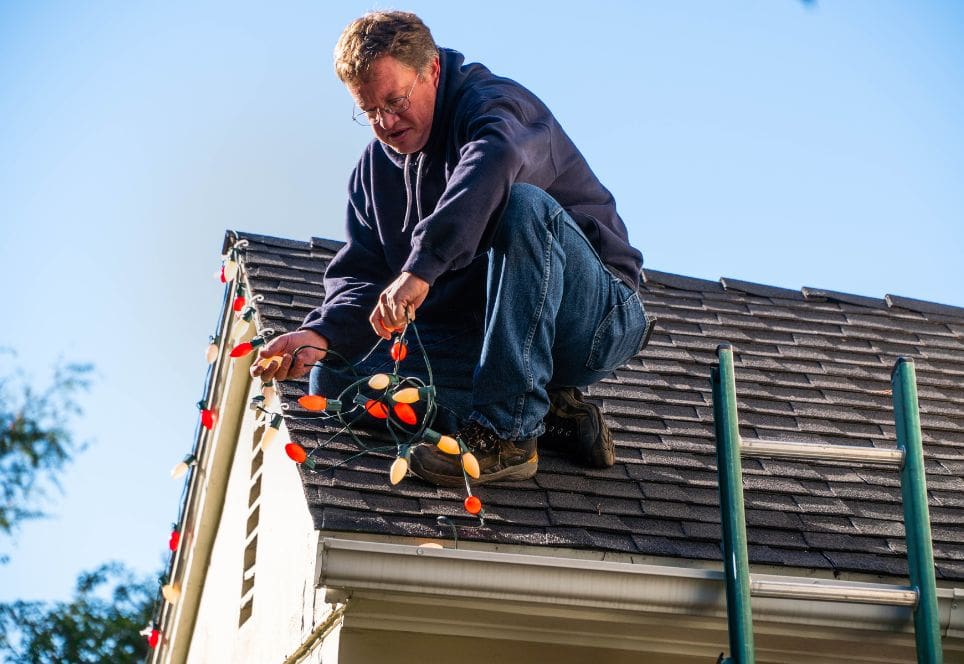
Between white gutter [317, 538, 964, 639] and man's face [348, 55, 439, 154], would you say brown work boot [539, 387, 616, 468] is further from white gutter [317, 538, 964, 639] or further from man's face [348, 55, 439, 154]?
man's face [348, 55, 439, 154]

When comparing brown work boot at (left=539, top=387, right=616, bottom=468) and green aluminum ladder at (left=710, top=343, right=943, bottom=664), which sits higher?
brown work boot at (left=539, top=387, right=616, bottom=468)

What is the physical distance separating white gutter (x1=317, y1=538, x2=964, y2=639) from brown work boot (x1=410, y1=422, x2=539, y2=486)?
→ 1.29 ft

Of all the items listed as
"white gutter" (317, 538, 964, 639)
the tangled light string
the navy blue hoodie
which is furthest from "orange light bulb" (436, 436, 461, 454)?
the navy blue hoodie

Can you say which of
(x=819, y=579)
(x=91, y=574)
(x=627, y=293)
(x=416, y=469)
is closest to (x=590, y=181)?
(x=627, y=293)

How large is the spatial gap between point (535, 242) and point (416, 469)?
2.33 feet

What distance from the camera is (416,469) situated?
3363 mm

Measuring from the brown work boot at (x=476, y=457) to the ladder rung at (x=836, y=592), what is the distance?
774mm

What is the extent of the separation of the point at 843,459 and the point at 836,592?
328 millimetres

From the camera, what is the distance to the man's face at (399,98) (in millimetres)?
3469

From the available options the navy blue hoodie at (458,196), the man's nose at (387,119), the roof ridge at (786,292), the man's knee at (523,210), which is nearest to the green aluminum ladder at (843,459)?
the man's knee at (523,210)

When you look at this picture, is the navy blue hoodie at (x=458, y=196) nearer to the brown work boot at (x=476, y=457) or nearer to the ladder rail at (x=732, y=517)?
the brown work boot at (x=476, y=457)

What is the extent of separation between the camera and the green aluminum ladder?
2.87 metres

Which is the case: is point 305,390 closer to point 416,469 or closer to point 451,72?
point 416,469

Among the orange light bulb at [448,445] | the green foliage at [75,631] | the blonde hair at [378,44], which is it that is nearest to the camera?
the orange light bulb at [448,445]
